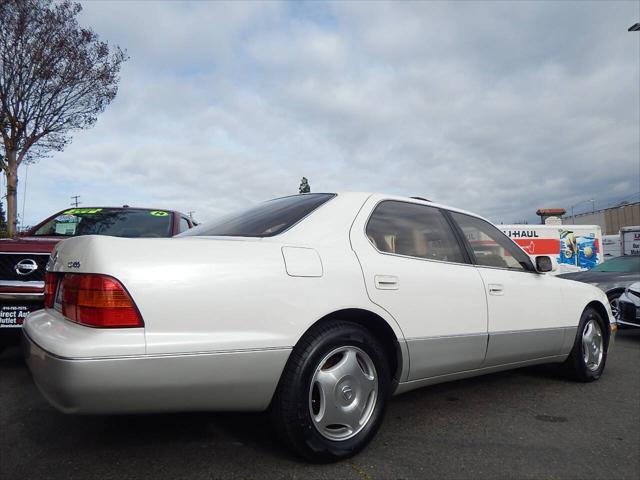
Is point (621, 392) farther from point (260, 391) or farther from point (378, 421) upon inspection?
point (260, 391)

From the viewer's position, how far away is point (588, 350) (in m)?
4.18

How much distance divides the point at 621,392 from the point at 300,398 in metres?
3.07

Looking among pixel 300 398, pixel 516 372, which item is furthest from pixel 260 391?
pixel 516 372

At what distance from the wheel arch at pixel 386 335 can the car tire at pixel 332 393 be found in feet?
0.18

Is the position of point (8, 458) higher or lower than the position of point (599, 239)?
lower

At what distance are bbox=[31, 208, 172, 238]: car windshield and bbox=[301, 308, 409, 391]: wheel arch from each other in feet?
11.3

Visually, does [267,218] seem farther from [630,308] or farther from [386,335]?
[630,308]

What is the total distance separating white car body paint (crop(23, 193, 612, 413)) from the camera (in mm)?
1925

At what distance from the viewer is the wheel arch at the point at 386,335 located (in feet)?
8.27

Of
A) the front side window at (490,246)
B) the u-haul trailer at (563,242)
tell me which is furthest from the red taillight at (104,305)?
the u-haul trailer at (563,242)

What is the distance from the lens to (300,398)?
2.21 m

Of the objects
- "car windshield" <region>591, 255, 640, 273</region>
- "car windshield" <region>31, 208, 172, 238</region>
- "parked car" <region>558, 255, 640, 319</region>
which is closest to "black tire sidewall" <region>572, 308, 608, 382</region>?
"parked car" <region>558, 255, 640, 319</region>

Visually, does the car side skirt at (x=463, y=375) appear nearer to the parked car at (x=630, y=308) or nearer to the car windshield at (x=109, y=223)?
the parked car at (x=630, y=308)

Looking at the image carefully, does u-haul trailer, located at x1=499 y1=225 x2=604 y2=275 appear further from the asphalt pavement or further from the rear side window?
the rear side window
